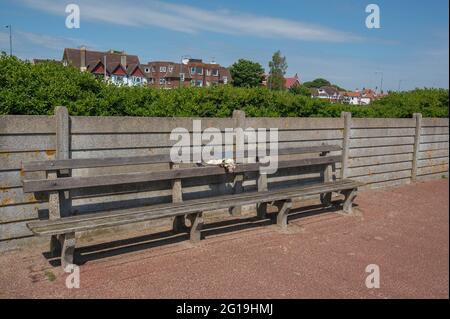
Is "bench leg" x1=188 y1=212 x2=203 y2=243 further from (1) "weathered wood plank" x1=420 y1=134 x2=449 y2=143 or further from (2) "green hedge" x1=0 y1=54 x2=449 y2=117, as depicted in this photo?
(1) "weathered wood plank" x1=420 y1=134 x2=449 y2=143

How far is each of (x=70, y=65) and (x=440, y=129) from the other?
913 cm

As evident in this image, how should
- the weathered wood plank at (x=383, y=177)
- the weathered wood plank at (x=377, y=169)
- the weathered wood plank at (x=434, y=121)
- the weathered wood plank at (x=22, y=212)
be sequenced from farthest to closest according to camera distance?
the weathered wood plank at (x=434, y=121), the weathered wood plank at (x=383, y=177), the weathered wood plank at (x=377, y=169), the weathered wood plank at (x=22, y=212)

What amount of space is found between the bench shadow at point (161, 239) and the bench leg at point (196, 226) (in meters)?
0.20

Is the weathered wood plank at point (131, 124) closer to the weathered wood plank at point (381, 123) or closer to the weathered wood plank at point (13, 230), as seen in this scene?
the weathered wood plank at point (13, 230)

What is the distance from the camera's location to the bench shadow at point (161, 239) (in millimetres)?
5152

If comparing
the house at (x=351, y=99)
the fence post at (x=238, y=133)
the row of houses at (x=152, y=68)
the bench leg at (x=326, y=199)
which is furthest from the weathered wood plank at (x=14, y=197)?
the row of houses at (x=152, y=68)

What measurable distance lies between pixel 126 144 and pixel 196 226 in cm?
143

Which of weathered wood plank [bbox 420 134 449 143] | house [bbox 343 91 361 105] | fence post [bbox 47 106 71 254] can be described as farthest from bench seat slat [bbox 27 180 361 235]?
house [bbox 343 91 361 105]

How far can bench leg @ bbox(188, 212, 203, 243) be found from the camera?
222 inches

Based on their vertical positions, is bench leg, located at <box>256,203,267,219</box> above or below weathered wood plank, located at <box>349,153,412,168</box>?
below
